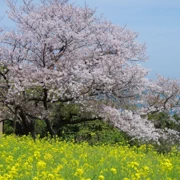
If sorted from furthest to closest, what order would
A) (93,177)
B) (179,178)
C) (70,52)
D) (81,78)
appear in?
(70,52), (81,78), (179,178), (93,177)

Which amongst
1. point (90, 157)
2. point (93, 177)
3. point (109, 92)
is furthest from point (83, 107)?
point (93, 177)

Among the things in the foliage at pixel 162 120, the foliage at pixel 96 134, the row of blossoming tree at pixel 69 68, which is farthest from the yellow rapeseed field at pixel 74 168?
the foliage at pixel 162 120

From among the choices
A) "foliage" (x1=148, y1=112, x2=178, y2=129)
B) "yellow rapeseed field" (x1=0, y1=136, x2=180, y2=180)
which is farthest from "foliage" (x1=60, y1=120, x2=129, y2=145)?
"yellow rapeseed field" (x1=0, y1=136, x2=180, y2=180)

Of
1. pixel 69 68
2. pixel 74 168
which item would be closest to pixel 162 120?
pixel 69 68

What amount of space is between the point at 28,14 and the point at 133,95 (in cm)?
511

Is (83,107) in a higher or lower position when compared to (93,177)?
higher

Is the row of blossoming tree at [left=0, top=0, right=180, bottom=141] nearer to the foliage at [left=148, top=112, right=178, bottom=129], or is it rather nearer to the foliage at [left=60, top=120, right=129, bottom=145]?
the foliage at [left=60, top=120, right=129, bottom=145]

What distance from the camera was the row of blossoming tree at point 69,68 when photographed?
16750 millimetres

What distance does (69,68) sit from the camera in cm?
1698

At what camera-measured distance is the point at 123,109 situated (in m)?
18.3

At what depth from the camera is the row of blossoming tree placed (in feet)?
55.0

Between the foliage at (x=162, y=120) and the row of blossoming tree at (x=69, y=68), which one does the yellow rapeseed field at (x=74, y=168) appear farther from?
the foliage at (x=162, y=120)

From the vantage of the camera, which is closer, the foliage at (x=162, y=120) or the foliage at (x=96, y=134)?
the foliage at (x=96, y=134)

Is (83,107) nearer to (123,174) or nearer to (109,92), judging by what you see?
(109,92)
